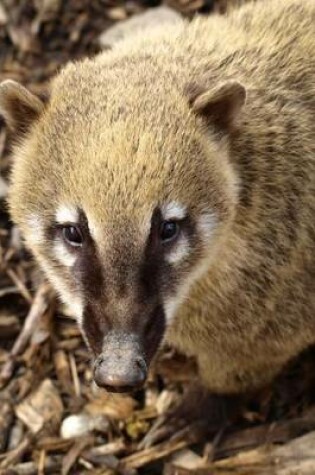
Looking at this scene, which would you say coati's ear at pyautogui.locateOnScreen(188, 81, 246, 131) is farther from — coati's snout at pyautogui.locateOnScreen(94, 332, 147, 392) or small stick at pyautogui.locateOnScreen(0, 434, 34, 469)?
small stick at pyautogui.locateOnScreen(0, 434, 34, 469)

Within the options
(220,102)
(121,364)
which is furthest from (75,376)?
(220,102)

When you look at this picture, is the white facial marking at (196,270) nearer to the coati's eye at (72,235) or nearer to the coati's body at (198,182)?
the coati's body at (198,182)

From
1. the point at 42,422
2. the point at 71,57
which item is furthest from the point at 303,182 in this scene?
the point at 71,57

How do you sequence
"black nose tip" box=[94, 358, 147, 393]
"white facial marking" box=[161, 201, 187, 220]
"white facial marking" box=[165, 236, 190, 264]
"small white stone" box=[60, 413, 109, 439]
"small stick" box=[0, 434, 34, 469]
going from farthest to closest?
"small white stone" box=[60, 413, 109, 439]
"small stick" box=[0, 434, 34, 469]
"white facial marking" box=[165, 236, 190, 264]
"white facial marking" box=[161, 201, 187, 220]
"black nose tip" box=[94, 358, 147, 393]

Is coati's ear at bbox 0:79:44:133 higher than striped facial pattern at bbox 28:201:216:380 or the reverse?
higher

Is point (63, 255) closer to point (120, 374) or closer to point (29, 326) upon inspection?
point (120, 374)

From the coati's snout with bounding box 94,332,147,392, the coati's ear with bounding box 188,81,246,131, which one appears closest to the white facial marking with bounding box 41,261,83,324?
the coati's snout with bounding box 94,332,147,392

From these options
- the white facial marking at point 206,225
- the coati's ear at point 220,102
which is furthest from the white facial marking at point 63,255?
the coati's ear at point 220,102

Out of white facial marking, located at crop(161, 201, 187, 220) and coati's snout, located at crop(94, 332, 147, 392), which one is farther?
white facial marking, located at crop(161, 201, 187, 220)
